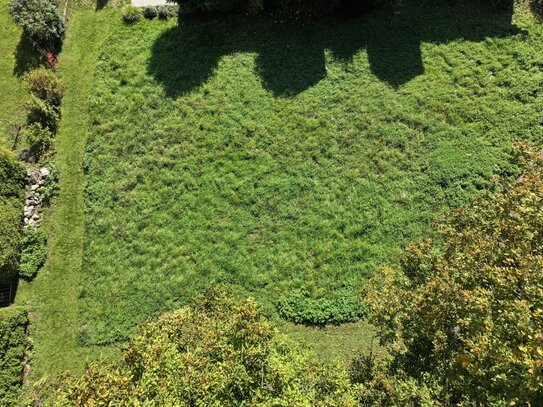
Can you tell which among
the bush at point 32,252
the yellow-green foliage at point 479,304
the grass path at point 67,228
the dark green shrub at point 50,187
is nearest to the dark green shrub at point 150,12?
the grass path at point 67,228

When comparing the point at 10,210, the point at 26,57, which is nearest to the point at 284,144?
the point at 10,210

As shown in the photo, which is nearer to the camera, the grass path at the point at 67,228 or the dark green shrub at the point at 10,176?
the grass path at the point at 67,228

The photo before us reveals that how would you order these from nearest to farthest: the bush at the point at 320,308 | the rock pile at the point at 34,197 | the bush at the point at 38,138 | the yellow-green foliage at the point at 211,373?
the yellow-green foliage at the point at 211,373
the bush at the point at 320,308
the rock pile at the point at 34,197
the bush at the point at 38,138

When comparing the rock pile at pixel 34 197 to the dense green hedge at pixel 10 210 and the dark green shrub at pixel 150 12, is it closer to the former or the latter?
the dense green hedge at pixel 10 210

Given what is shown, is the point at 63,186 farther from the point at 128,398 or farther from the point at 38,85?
the point at 128,398

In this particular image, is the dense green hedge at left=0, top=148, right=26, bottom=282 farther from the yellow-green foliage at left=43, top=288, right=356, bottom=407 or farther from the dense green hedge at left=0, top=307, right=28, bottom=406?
the yellow-green foliage at left=43, top=288, right=356, bottom=407

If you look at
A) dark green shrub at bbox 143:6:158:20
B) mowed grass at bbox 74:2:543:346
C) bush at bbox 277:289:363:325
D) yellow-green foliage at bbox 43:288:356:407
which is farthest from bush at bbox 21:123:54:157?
bush at bbox 277:289:363:325
